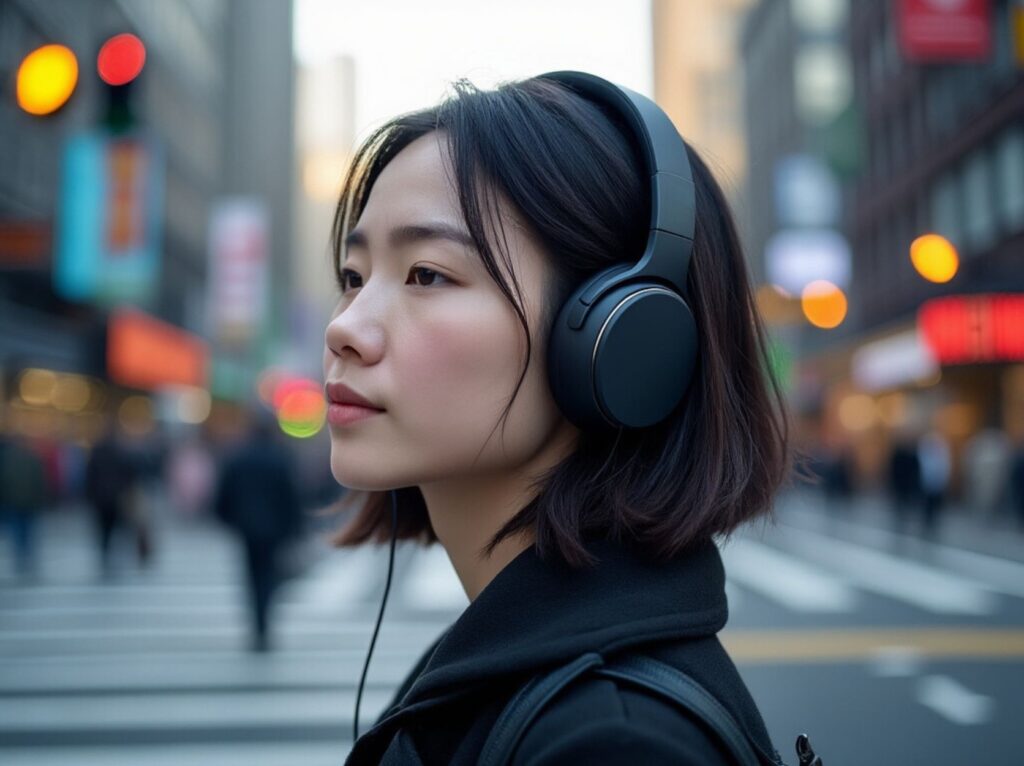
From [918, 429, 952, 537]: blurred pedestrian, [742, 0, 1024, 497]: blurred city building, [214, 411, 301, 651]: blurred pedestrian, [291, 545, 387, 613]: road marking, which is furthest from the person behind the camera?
[742, 0, 1024, 497]: blurred city building

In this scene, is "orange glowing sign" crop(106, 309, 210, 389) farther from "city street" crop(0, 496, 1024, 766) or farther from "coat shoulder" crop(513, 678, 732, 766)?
"coat shoulder" crop(513, 678, 732, 766)

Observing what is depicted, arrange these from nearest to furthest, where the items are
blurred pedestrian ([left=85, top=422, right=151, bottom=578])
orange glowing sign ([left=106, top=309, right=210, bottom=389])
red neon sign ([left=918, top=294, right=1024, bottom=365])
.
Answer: blurred pedestrian ([left=85, top=422, right=151, bottom=578]) < red neon sign ([left=918, top=294, right=1024, bottom=365]) < orange glowing sign ([left=106, top=309, right=210, bottom=389])

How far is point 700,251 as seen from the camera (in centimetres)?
154

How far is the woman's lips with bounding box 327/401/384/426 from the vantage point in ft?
4.64

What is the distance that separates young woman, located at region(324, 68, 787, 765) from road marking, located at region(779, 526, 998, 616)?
33.9 ft

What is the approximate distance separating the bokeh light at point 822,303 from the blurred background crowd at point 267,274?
0.16m

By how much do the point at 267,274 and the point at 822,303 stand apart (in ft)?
66.3

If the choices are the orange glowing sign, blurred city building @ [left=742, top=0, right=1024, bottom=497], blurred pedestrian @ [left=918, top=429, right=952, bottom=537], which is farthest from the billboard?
blurred pedestrian @ [left=918, top=429, right=952, bottom=537]

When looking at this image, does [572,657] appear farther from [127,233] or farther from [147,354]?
[147,354]

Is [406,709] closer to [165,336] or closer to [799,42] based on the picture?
[165,336]

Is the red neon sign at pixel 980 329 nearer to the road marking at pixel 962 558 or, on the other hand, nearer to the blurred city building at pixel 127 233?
the road marking at pixel 962 558

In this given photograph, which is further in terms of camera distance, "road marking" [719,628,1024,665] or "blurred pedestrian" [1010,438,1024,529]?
"blurred pedestrian" [1010,438,1024,529]

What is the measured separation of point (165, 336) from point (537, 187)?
3467 cm

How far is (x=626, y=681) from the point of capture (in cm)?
109
